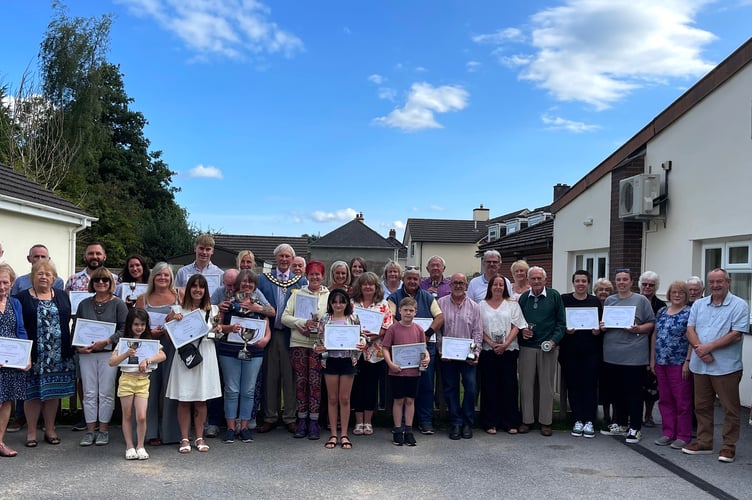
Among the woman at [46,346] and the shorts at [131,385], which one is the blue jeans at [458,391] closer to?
the shorts at [131,385]

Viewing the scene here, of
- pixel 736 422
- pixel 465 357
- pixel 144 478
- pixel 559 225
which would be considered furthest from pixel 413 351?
pixel 559 225

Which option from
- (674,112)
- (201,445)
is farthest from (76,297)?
(674,112)

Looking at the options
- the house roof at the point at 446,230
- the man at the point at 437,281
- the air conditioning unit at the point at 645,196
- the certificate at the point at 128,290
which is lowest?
the certificate at the point at 128,290

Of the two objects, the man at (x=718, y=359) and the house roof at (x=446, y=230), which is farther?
the house roof at (x=446, y=230)

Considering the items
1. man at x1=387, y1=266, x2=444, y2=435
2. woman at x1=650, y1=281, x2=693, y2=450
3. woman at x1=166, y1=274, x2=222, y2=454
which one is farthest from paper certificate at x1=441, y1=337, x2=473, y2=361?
woman at x1=166, y1=274, x2=222, y2=454

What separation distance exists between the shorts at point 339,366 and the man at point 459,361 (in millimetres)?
1157

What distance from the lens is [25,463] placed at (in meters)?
5.80

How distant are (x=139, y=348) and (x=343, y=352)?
2.07m

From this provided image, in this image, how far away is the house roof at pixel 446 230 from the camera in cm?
5575

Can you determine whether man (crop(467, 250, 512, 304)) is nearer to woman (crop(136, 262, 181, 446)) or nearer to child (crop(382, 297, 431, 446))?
child (crop(382, 297, 431, 446))

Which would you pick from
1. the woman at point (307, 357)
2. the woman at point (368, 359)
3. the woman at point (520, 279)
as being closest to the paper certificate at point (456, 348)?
the woman at point (368, 359)

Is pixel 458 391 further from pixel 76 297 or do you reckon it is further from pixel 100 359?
pixel 76 297

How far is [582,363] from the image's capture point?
729cm

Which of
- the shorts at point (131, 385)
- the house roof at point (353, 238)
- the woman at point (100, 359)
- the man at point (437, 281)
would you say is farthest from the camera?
the house roof at point (353, 238)
